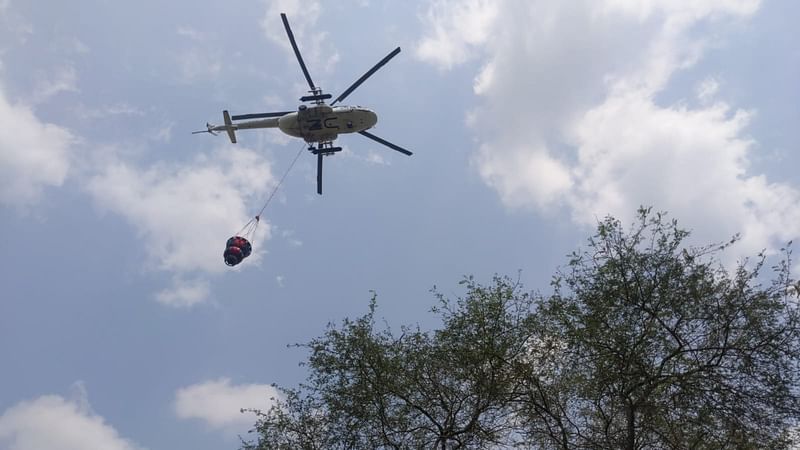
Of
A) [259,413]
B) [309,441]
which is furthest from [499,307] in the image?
[259,413]

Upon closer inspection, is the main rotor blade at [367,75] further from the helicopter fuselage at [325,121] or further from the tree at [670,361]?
the tree at [670,361]

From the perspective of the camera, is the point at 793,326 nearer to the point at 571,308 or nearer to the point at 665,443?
the point at 665,443

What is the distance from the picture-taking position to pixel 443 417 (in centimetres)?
1986

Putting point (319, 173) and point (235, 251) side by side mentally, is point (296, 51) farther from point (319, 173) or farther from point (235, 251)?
point (235, 251)

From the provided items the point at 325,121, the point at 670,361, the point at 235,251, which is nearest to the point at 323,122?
the point at 325,121

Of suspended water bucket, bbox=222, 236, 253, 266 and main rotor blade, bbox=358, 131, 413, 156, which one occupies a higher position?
main rotor blade, bbox=358, 131, 413, 156

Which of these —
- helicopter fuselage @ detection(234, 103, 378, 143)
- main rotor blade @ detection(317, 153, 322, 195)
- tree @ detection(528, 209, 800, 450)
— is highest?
helicopter fuselage @ detection(234, 103, 378, 143)

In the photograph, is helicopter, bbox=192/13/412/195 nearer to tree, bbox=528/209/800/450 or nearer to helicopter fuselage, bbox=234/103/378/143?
Answer: helicopter fuselage, bbox=234/103/378/143

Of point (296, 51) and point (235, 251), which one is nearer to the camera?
point (296, 51)

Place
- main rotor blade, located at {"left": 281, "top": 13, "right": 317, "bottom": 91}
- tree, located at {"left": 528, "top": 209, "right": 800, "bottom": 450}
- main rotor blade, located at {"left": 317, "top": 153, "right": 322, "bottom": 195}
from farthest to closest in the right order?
main rotor blade, located at {"left": 317, "top": 153, "right": 322, "bottom": 195} → main rotor blade, located at {"left": 281, "top": 13, "right": 317, "bottom": 91} → tree, located at {"left": 528, "top": 209, "right": 800, "bottom": 450}

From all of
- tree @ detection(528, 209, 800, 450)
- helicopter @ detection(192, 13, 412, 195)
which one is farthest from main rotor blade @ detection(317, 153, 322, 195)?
tree @ detection(528, 209, 800, 450)

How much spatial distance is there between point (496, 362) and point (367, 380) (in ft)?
16.4

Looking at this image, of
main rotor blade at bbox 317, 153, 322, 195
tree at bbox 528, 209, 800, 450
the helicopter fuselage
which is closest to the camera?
tree at bbox 528, 209, 800, 450

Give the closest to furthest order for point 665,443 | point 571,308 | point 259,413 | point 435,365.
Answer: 1. point 665,443
2. point 571,308
3. point 435,365
4. point 259,413
